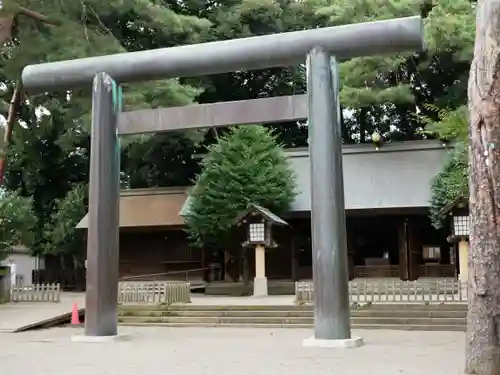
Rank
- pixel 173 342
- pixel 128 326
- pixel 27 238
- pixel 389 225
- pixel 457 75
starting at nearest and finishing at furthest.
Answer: pixel 173 342
pixel 128 326
pixel 27 238
pixel 389 225
pixel 457 75

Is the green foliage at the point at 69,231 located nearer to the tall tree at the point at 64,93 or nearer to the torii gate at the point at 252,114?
the tall tree at the point at 64,93

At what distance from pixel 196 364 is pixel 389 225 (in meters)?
18.5

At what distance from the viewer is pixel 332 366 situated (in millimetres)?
8844

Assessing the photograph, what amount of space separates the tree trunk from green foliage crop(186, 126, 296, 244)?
16.2 m

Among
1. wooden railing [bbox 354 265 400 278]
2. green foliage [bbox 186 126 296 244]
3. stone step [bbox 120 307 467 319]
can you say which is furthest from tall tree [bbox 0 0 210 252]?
wooden railing [bbox 354 265 400 278]

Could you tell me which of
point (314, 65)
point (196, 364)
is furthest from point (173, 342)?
point (314, 65)

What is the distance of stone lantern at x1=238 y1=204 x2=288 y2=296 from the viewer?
22812mm

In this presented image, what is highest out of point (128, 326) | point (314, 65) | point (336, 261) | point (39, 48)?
point (39, 48)

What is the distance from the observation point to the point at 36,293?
72.3 ft

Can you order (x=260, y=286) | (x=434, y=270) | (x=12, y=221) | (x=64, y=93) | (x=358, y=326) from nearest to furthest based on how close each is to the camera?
(x=358, y=326), (x=260, y=286), (x=12, y=221), (x=434, y=270), (x=64, y=93)

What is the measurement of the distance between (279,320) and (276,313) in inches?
16.6

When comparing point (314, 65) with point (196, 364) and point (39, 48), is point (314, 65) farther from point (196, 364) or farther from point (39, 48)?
point (39, 48)

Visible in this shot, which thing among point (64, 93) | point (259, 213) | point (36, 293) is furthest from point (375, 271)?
point (64, 93)

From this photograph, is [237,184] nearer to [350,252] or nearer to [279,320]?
[350,252]
